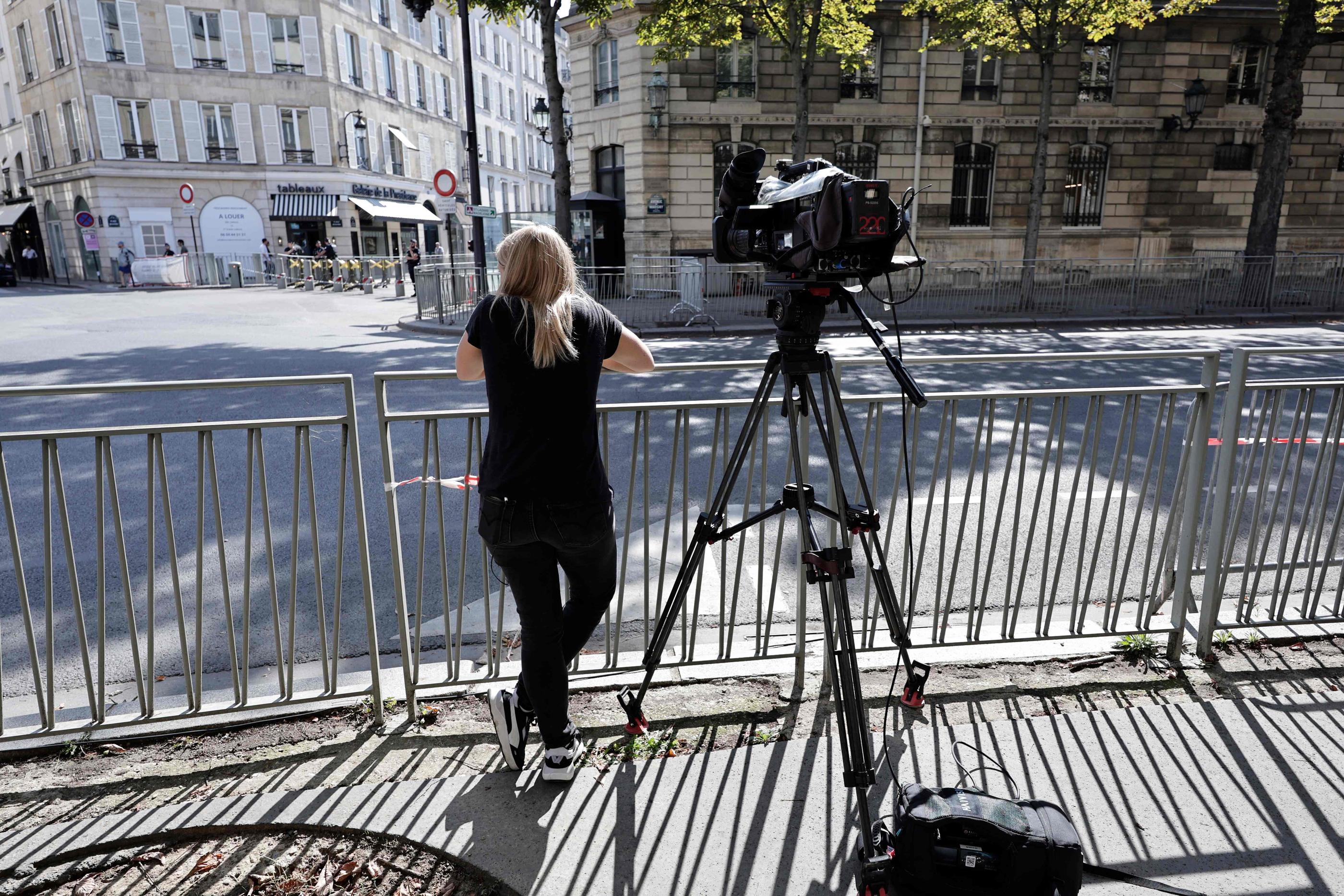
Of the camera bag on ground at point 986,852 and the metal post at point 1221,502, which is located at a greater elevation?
the metal post at point 1221,502

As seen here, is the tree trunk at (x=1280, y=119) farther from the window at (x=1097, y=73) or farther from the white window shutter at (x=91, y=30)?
the white window shutter at (x=91, y=30)

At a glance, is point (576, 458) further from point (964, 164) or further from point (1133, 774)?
point (964, 164)

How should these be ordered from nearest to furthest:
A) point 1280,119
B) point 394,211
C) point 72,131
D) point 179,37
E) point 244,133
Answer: point 1280,119, point 179,37, point 72,131, point 244,133, point 394,211

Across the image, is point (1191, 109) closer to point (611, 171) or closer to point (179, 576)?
point (611, 171)

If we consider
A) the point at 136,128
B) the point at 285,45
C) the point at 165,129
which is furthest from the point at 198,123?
the point at 285,45

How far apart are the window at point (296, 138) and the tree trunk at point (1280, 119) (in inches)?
1437

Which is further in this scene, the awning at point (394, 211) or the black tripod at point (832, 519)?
the awning at point (394, 211)

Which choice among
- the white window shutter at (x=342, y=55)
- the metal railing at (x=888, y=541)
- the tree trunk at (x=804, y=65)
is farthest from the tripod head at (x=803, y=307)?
the white window shutter at (x=342, y=55)

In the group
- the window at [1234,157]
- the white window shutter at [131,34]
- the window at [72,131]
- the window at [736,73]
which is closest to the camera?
the window at [736,73]

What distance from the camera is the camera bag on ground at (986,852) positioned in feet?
7.56

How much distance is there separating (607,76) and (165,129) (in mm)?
22438

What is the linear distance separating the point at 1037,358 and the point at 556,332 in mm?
2290

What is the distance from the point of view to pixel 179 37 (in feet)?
121

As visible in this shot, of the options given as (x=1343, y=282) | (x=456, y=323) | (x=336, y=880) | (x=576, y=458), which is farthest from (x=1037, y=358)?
(x=1343, y=282)
